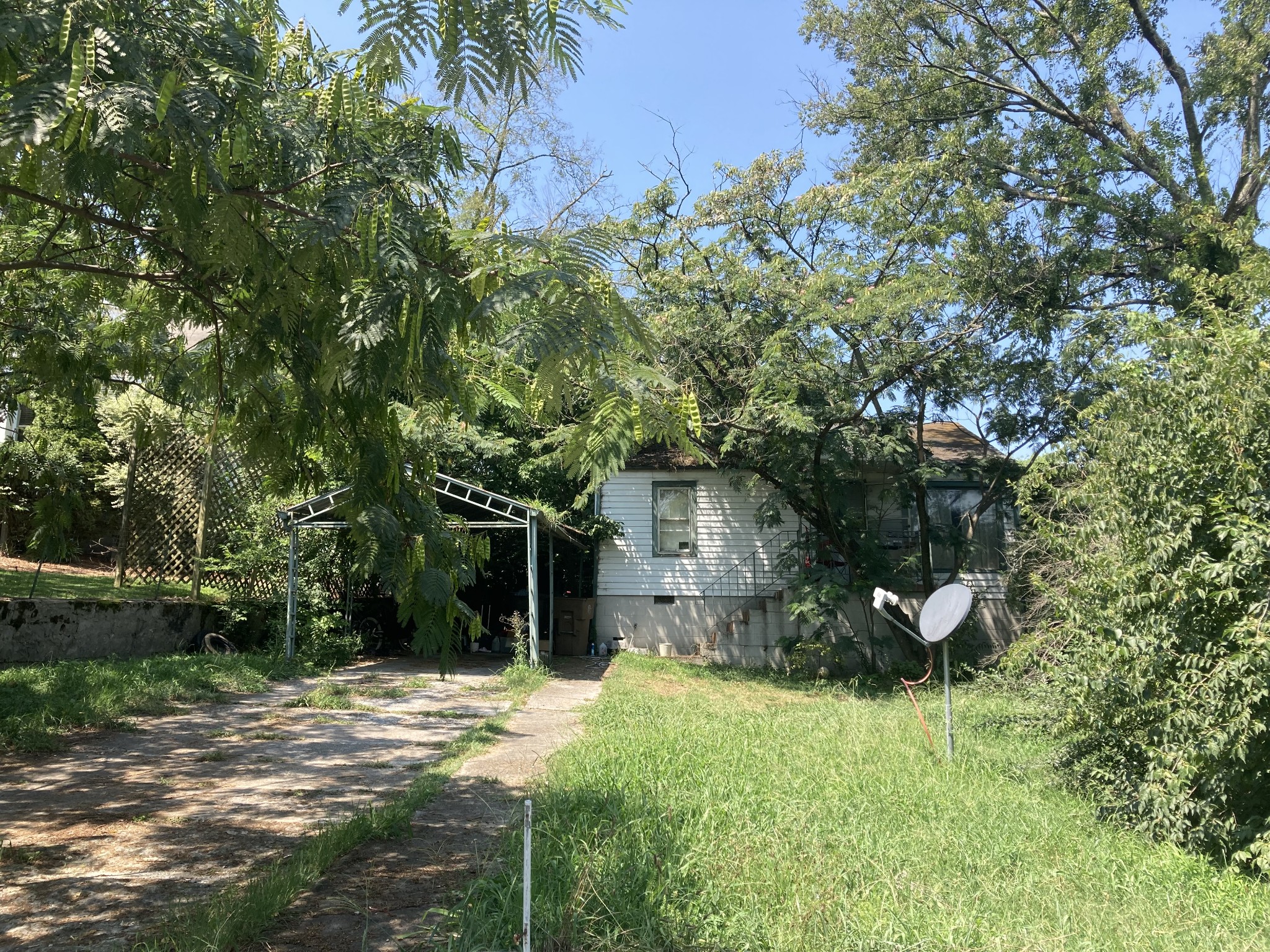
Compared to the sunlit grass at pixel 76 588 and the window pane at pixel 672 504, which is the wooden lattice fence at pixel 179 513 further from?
the window pane at pixel 672 504

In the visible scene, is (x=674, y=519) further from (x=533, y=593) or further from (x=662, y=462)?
(x=533, y=593)

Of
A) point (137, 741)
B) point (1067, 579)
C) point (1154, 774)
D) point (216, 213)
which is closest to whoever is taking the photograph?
point (216, 213)

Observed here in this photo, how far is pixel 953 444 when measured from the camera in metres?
19.2

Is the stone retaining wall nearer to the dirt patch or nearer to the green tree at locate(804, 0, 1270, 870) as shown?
the dirt patch

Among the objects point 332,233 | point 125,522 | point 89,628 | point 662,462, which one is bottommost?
point 89,628

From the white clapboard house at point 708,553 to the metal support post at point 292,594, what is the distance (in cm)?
647

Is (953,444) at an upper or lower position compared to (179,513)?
upper

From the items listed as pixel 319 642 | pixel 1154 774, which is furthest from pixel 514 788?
pixel 319 642

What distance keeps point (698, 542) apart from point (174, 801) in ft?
43.3

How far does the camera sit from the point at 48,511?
7.09 meters

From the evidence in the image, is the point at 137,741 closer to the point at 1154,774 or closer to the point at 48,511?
the point at 48,511

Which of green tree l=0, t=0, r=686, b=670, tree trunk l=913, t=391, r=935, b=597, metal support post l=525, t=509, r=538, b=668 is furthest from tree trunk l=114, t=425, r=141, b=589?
tree trunk l=913, t=391, r=935, b=597

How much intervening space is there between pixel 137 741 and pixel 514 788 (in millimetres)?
3582

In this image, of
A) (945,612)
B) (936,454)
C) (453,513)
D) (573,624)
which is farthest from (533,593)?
(936,454)
